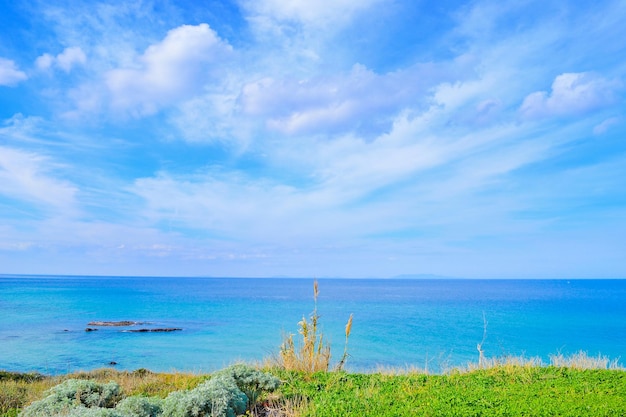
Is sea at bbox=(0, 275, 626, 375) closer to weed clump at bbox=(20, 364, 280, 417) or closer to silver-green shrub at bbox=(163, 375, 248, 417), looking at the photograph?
weed clump at bbox=(20, 364, 280, 417)

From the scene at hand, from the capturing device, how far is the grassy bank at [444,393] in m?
5.75

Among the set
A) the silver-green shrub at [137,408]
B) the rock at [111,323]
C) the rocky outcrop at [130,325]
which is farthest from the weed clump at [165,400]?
the rock at [111,323]

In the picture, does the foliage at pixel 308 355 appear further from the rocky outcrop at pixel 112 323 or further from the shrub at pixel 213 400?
the rocky outcrop at pixel 112 323

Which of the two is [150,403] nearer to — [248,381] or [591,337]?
[248,381]

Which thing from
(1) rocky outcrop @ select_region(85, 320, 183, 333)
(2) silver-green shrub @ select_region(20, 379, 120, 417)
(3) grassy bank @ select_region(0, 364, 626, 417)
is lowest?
A: (1) rocky outcrop @ select_region(85, 320, 183, 333)

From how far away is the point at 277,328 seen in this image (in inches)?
1337

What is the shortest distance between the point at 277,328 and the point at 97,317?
20084 mm

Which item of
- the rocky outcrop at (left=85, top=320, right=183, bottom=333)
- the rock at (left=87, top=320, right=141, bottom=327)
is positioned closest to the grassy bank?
the rocky outcrop at (left=85, top=320, right=183, bottom=333)

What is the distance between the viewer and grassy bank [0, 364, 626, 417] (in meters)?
5.75

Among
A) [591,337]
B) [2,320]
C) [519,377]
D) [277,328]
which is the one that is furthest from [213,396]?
[2,320]

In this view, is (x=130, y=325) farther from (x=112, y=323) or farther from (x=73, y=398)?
(x=73, y=398)

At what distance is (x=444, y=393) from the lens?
671 cm

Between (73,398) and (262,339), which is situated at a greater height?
(73,398)

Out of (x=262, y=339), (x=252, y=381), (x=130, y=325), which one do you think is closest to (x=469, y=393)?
(x=252, y=381)
